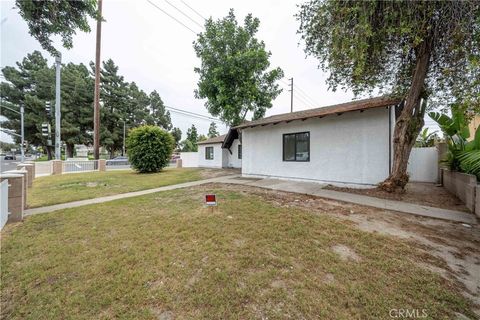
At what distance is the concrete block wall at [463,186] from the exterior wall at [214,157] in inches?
607

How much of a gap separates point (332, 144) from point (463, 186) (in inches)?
162

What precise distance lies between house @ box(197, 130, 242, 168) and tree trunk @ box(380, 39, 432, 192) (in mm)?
11796

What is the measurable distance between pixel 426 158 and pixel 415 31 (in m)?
7.61

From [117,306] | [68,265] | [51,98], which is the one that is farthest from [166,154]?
[51,98]

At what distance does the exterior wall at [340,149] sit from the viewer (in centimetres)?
760

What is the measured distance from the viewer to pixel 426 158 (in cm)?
991

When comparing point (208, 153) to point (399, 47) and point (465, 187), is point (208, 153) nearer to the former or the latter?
point (399, 47)

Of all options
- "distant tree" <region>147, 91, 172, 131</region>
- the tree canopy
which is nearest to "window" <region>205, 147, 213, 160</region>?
the tree canopy

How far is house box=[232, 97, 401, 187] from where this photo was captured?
24.8ft

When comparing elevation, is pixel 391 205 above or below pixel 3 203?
below

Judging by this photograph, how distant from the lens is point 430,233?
3.89m

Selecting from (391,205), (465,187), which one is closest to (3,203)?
(391,205)

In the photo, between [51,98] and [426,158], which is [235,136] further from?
[51,98]

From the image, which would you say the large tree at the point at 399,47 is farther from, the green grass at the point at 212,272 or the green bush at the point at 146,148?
the green bush at the point at 146,148
